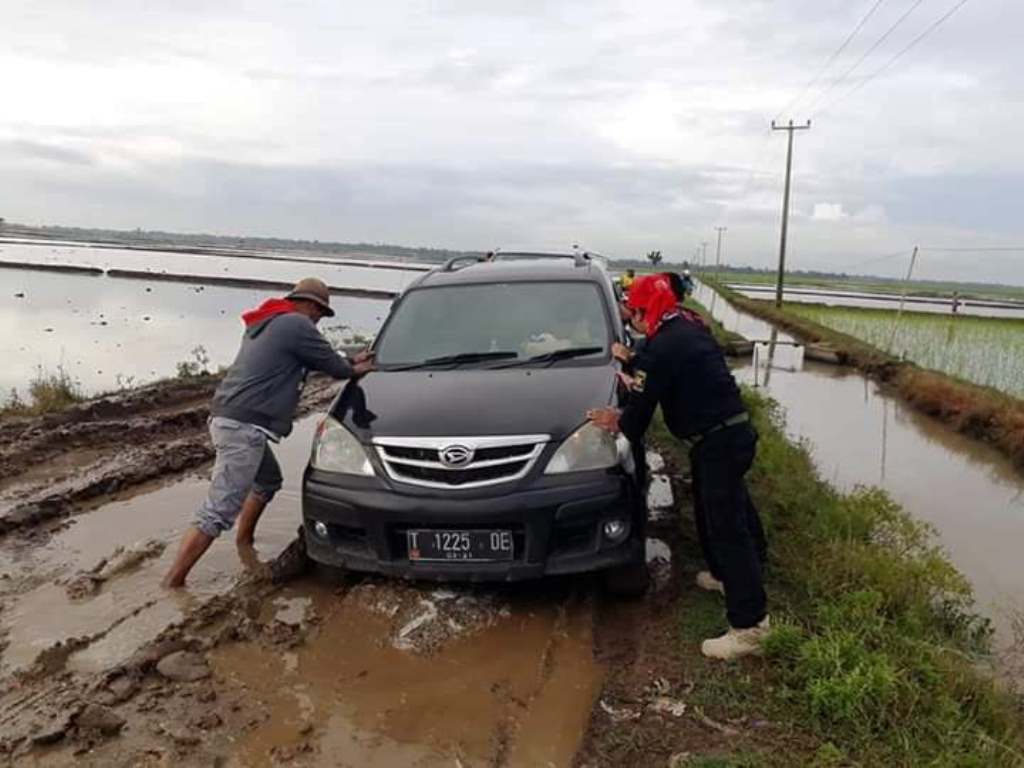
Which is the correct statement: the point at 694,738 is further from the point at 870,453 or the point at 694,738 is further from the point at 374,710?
the point at 870,453

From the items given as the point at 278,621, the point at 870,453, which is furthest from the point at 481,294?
the point at 870,453

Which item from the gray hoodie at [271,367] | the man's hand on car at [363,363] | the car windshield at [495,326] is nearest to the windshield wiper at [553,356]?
the car windshield at [495,326]

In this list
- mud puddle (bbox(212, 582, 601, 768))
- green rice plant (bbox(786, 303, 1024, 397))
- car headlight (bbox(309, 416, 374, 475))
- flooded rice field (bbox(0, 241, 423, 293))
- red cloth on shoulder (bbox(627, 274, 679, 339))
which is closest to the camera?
mud puddle (bbox(212, 582, 601, 768))

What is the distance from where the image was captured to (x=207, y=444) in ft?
27.2

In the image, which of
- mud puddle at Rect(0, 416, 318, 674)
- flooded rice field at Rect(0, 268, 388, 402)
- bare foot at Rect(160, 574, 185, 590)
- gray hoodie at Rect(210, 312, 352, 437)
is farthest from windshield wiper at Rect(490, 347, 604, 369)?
flooded rice field at Rect(0, 268, 388, 402)

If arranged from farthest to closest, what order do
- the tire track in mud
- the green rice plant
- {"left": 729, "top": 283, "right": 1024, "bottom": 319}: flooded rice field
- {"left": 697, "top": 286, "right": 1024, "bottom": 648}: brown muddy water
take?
{"left": 729, "top": 283, "right": 1024, "bottom": 319}: flooded rice field → the green rice plant → {"left": 697, "top": 286, "right": 1024, "bottom": 648}: brown muddy water → the tire track in mud

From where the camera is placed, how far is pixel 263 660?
12.8 ft

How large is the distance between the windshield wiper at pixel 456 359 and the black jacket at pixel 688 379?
121 centimetres

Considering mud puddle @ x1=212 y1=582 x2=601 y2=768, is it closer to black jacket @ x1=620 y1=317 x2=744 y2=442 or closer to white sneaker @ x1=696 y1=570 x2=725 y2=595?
white sneaker @ x1=696 y1=570 x2=725 y2=595

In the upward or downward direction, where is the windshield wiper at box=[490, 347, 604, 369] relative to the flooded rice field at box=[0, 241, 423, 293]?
upward

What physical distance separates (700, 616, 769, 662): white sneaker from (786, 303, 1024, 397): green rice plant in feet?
39.1

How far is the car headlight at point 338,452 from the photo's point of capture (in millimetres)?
4238

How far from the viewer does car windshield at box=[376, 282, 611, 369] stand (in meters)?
5.05

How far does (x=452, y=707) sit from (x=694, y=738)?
1033mm
